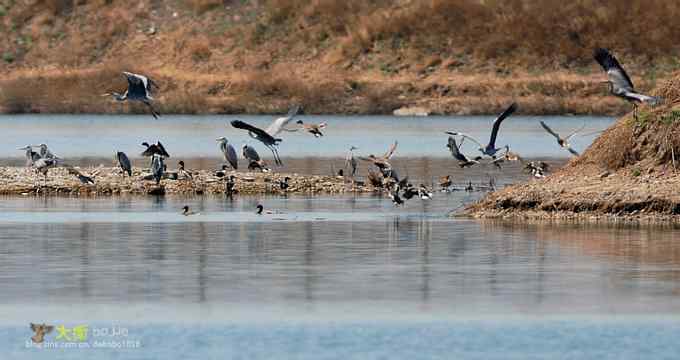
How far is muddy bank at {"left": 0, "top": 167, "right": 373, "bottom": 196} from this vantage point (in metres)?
29.5

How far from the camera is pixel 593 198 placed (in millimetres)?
22797

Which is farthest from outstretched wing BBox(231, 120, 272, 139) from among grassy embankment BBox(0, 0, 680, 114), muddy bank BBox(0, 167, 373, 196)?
grassy embankment BBox(0, 0, 680, 114)

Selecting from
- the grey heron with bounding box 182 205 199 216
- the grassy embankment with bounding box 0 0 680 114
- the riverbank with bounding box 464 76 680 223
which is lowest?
the grey heron with bounding box 182 205 199 216

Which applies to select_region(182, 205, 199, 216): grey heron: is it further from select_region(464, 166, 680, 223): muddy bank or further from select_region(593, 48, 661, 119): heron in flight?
select_region(593, 48, 661, 119): heron in flight

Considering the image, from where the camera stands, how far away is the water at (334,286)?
1338 cm

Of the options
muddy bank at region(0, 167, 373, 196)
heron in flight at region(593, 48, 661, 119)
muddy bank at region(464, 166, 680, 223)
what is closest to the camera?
muddy bank at region(464, 166, 680, 223)

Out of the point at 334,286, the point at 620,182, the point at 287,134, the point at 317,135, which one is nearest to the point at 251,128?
the point at 317,135

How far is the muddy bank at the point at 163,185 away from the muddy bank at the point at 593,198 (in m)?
6.88

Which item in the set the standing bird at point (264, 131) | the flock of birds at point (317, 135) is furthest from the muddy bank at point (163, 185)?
the standing bird at point (264, 131)

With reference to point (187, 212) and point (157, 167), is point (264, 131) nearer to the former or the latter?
point (187, 212)

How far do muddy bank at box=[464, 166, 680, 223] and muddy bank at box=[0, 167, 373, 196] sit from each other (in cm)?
688

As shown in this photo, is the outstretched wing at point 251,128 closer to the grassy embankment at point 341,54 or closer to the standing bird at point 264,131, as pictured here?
the standing bird at point 264,131

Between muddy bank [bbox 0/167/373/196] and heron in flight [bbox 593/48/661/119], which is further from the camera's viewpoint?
muddy bank [bbox 0/167/373/196]

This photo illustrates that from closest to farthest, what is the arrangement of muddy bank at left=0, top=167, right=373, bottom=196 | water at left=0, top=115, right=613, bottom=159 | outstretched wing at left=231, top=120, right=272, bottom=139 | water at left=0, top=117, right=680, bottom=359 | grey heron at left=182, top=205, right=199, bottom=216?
1. water at left=0, top=117, right=680, bottom=359
2. outstretched wing at left=231, top=120, right=272, bottom=139
3. grey heron at left=182, top=205, right=199, bottom=216
4. muddy bank at left=0, top=167, right=373, bottom=196
5. water at left=0, top=115, right=613, bottom=159
